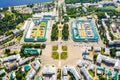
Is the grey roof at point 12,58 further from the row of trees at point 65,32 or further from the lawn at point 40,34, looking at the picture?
the row of trees at point 65,32

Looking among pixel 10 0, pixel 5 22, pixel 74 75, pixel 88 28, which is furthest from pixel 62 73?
pixel 10 0

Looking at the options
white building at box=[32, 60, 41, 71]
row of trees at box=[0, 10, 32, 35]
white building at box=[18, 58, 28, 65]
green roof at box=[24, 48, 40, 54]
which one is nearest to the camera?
Result: white building at box=[32, 60, 41, 71]

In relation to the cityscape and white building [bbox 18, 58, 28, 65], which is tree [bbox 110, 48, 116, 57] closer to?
the cityscape

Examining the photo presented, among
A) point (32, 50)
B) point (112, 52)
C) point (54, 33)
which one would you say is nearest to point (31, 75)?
point (32, 50)

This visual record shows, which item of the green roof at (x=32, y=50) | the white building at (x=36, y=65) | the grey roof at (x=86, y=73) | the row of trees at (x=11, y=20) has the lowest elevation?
Result: the grey roof at (x=86, y=73)

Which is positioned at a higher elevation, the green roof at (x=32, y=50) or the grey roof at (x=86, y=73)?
the green roof at (x=32, y=50)

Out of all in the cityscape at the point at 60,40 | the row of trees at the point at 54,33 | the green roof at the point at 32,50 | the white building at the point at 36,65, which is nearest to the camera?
the cityscape at the point at 60,40

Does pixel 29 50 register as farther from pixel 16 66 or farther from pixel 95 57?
pixel 95 57

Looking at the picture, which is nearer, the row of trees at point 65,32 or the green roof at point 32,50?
the green roof at point 32,50

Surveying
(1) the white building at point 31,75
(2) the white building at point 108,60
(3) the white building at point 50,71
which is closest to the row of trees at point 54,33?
(3) the white building at point 50,71

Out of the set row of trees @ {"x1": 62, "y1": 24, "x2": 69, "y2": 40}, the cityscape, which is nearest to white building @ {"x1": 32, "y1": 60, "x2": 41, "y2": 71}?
the cityscape
